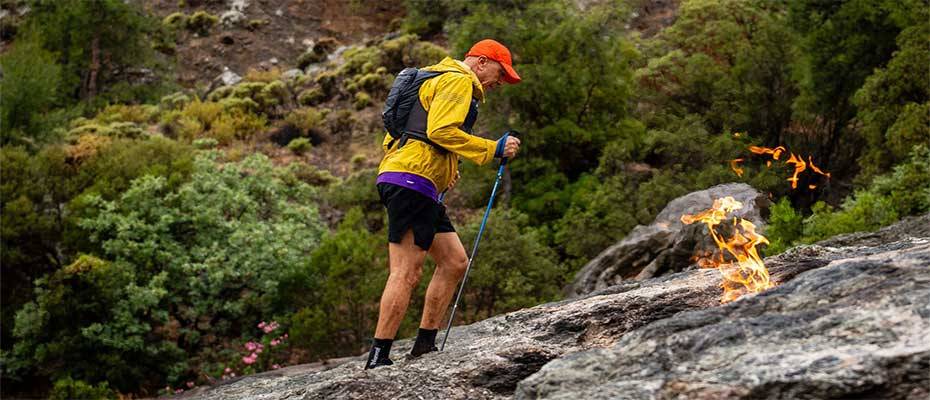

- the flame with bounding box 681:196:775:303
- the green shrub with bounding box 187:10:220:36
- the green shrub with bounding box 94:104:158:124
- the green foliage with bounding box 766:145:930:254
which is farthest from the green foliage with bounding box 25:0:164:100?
the flame with bounding box 681:196:775:303

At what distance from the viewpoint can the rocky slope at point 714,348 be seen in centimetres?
350

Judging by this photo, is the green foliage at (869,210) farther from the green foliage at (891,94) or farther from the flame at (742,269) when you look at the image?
the flame at (742,269)

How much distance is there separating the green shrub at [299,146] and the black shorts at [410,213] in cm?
2578

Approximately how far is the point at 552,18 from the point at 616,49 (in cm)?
179

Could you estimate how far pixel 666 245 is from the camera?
47.4 ft

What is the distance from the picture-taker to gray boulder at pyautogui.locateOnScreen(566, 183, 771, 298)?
13.2 metres

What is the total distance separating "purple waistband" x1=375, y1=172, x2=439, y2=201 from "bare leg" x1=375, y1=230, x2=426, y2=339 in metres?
0.25

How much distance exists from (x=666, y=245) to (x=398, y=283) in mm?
9352

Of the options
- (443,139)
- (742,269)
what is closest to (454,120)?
(443,139)

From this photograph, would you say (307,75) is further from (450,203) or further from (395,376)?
(395,376)

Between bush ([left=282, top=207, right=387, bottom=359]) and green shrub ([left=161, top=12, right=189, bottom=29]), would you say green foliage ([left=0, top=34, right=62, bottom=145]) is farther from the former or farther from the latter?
green shrub ([left=161, top=12, right=189, bottom=29])

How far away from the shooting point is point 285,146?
31719 mm

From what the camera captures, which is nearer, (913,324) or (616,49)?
(913,324)

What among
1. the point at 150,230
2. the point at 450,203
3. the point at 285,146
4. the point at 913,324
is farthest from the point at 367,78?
the point at 913,324
